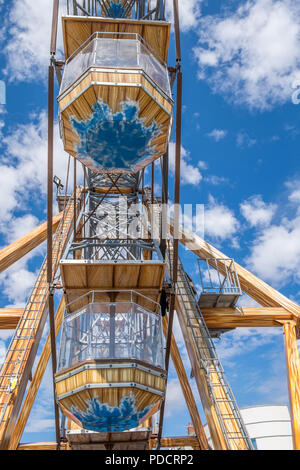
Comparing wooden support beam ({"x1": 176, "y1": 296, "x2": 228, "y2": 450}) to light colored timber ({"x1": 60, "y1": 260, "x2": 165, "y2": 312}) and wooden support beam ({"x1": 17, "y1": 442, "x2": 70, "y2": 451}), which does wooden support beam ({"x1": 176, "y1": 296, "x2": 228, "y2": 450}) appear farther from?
wooden support beam ({"x1": 17, "y1": 442, "x2": 70, "y2": 451})

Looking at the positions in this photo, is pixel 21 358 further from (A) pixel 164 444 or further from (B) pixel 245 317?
(A) pixel 164 444

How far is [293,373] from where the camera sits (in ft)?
44.3

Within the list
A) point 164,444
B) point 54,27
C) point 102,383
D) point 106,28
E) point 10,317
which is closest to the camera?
point 102,383

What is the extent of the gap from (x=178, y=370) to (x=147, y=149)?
11.5 m

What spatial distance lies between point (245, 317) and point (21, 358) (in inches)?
291

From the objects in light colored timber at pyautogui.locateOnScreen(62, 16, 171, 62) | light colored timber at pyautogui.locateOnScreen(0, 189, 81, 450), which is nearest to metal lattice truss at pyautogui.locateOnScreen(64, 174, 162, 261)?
light colored timber at pyautogui.locateOnScreen(0, 189, 81, 450)

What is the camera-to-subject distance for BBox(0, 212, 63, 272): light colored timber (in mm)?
15945

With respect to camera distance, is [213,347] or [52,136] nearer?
[52,136]

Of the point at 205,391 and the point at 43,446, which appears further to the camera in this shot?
the point at 43,446

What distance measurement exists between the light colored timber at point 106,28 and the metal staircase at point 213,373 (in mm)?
8375

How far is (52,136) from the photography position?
1120 centimetres

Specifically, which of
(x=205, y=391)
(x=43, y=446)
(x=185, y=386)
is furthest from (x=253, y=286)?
(x=43, y=446)
